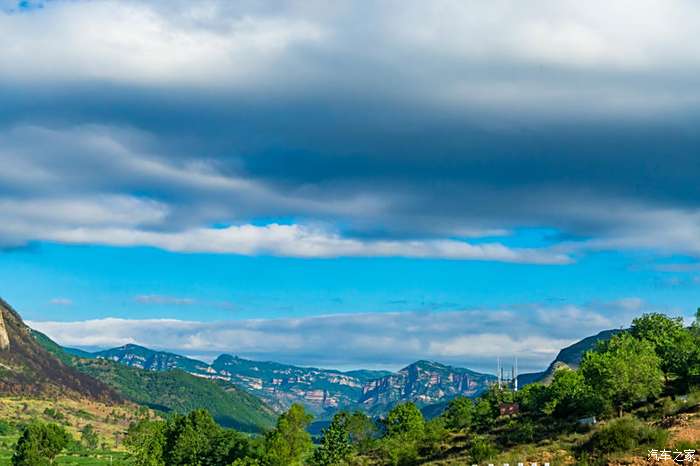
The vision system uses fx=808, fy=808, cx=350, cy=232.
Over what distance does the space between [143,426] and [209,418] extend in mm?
15240

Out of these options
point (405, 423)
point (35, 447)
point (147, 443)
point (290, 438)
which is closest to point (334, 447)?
point (405, 423)

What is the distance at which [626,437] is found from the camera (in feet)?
233

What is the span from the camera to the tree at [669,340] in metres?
126

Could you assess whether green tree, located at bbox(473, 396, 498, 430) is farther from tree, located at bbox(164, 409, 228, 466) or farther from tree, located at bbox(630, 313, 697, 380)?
tree, located at bbox(164, 409, 228, 466)

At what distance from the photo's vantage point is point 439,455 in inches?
5256

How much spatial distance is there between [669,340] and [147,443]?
11203cm

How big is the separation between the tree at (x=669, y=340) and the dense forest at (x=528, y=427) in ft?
0.63

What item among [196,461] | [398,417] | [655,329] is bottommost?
[196,461]

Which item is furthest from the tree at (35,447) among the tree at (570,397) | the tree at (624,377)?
the tree at (624,377)

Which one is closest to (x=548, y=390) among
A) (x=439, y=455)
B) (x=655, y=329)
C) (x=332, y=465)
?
(x=655, y=329)

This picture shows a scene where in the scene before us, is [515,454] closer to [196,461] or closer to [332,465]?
[332,465]

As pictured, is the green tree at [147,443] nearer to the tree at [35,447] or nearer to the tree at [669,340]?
the tree at [35,447]

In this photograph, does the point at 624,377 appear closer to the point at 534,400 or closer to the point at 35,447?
the point at 534,400

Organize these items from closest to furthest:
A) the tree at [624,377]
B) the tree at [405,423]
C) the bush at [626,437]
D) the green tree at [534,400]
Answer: the bush at [626,437]
the tree at [624,377]
the green tree at [534,400]
the tree at [405,423]
